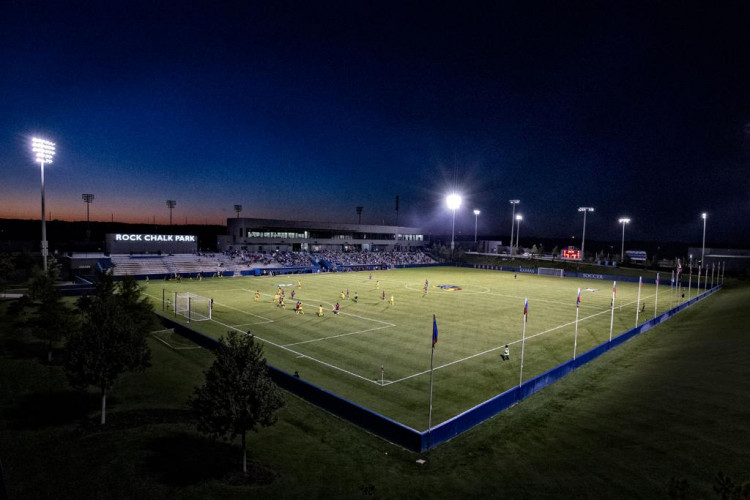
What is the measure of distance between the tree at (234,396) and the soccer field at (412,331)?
313 inches

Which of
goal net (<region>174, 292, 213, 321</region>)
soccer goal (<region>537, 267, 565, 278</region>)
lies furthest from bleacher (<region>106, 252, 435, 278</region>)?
soccer goal (<region>537, 267, 565, 278</region>)

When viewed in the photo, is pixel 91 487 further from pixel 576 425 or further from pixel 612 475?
pixel 576 425

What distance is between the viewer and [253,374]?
42.6ft

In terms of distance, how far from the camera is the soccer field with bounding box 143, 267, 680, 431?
74.6 ft

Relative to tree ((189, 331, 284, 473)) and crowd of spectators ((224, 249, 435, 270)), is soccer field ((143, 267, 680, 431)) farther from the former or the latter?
crowd of spectators ((224, 249, 435, 270))

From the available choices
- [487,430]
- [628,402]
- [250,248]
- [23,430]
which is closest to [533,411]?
[487,430]

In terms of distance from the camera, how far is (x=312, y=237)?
375ft

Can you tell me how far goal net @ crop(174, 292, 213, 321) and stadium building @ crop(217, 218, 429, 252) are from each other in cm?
5255

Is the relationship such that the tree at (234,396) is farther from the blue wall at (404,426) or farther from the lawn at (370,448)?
the blue wall at (404,426)

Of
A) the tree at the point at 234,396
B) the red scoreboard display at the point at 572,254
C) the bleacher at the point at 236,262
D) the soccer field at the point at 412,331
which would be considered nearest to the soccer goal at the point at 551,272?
the red scoreboard display at the point at 572,254

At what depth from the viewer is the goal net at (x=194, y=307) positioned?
39250 millimetres

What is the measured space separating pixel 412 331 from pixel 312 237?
8186 cm

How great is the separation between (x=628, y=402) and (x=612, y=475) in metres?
7.98

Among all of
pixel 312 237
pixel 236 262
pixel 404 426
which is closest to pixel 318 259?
pixel 312 237
